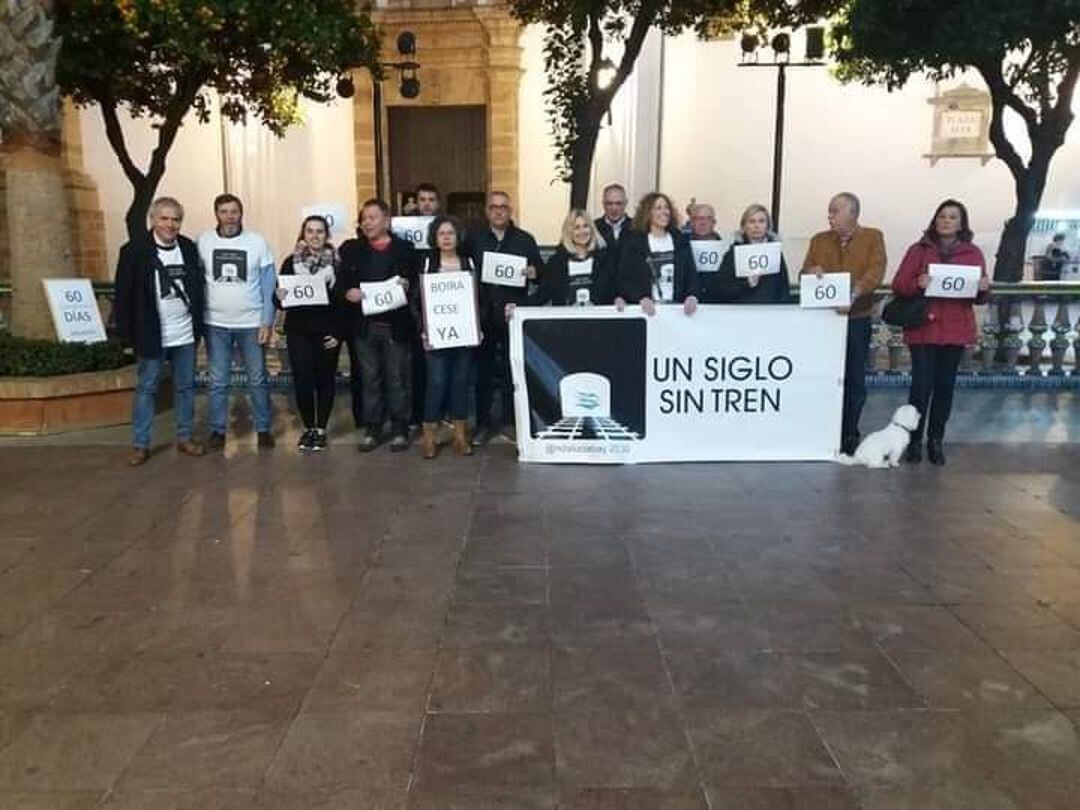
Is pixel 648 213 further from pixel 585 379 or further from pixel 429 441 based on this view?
pixel 429 441

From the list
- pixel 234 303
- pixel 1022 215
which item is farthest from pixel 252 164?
pixel 1022 215

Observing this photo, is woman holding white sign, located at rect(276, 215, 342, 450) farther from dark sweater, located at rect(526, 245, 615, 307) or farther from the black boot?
the black boot

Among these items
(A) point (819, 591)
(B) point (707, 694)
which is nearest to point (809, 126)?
(A) point (819, 591)

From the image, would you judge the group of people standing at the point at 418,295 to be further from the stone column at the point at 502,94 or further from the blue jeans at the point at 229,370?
the stone column at the point at 502,94

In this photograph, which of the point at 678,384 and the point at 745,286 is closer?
the point at 678,384

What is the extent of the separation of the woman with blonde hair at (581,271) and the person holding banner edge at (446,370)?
62cm

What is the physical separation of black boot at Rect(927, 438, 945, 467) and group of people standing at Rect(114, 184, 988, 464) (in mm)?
24

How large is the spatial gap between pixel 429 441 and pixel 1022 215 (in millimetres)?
7287

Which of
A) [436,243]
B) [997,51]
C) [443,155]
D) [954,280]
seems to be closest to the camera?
[954,280]

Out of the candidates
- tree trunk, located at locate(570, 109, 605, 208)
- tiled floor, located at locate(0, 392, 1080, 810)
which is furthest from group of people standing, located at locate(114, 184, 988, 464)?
tree trunk, located at locate(570, 109, 605, 208)

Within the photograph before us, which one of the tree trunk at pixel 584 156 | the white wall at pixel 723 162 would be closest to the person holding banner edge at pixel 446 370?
the tree trunk at pixel 584 156

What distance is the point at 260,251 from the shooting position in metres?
6.75

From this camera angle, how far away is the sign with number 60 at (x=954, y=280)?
6.29 meters

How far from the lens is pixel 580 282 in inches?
265
